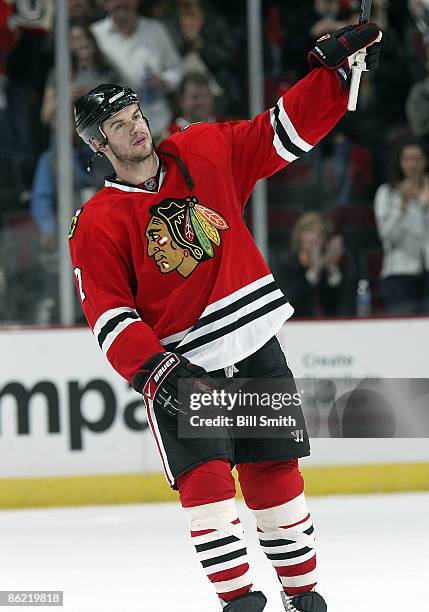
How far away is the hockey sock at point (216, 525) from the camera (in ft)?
7.86

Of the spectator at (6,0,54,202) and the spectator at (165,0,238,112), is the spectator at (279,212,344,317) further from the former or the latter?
the spectator at (6,0,54,202)

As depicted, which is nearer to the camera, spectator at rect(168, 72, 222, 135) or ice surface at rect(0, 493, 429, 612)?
ice surface at rect(0, 493, 429, 612)

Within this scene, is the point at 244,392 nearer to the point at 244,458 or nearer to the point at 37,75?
the point at 244,458

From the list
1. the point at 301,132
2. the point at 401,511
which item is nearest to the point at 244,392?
the point at 301,132

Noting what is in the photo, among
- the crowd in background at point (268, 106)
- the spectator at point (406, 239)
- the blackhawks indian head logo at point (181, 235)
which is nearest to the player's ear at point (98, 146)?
the blackhawks indian head logo at point (181, 235)

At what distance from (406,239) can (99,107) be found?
2937mm

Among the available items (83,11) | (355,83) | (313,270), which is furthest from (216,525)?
(83,11)

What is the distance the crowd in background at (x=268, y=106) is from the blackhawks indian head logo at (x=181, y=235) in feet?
8.68

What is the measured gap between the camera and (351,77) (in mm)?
2473

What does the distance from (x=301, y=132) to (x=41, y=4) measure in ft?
10.3

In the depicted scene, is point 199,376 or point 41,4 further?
point 41,4

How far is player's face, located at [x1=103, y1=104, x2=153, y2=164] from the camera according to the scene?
246cm

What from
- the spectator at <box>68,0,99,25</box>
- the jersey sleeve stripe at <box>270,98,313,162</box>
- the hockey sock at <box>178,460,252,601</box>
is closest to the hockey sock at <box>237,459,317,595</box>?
the hockey sock at <box>178,460,252,601</box>

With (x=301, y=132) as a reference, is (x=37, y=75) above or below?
above
